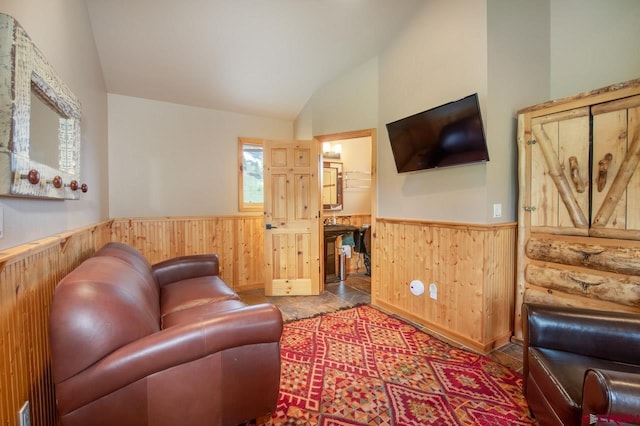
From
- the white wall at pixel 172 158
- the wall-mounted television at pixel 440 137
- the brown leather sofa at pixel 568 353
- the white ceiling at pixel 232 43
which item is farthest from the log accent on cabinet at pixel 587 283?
the white wall at pixel 172 158

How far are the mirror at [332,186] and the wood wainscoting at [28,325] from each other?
3.70m

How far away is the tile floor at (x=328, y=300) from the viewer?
2.67 metres

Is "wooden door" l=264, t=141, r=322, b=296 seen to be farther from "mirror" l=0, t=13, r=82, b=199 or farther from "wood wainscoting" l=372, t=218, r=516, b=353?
"mirror" l=0, t=13, r=82, b=199

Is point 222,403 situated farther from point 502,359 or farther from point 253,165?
point 253,165

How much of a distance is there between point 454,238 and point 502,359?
3.34 feet

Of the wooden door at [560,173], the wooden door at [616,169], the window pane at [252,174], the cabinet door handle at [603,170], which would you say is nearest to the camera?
the wooden door at [616,169]

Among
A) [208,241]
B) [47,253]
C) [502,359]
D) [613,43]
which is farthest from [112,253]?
[613,43]

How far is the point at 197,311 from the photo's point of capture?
180 cm

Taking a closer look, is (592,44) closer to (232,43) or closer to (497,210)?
(497,210)

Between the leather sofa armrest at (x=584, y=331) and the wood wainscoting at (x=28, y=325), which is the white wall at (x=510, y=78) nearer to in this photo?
the leather sofa armrest at (x=584, y=331)

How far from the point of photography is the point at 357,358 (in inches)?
84.2

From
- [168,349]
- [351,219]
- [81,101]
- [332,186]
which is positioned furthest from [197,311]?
[351,219]

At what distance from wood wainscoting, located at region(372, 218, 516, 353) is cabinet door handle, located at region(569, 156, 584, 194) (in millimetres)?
531

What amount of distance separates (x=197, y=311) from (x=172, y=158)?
2.49 m
